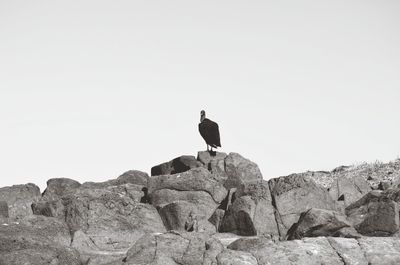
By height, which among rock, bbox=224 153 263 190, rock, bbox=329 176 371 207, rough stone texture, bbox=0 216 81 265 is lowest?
rough stone texture, bbox=0 216 81 265

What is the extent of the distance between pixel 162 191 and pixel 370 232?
28.5ft

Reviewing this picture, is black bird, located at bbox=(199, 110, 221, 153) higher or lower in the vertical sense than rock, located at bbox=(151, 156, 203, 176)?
higher

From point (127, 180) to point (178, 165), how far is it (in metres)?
2.97

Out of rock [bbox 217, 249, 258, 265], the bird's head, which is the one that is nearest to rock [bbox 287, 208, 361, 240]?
rock [bbox 217, 249, 258, 265]

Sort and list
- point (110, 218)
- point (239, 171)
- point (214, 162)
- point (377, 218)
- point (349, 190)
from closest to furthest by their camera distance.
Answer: point (377, 218) → point (110, 218) → point (349, 190) → point (239, 171) → point (214, 162)

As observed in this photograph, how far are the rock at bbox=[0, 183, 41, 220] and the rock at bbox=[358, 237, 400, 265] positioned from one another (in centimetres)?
1403

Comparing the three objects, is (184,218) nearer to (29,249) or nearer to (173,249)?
(173,249)

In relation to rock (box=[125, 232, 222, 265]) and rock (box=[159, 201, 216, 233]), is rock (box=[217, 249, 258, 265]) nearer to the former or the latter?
rock (box=[125, 232, 222, 265])

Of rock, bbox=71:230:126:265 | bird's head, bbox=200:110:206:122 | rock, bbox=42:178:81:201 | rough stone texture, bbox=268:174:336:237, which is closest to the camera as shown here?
rock, bbox=71:230:126:265

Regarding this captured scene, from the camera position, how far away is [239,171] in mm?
23625

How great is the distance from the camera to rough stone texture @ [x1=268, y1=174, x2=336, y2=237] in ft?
61.5

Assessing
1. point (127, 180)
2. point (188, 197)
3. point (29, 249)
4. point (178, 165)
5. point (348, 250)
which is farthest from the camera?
point (127, 180)

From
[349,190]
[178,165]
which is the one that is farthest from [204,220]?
[349,190]

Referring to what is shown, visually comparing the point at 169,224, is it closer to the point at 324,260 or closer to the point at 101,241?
the point at 101,241
